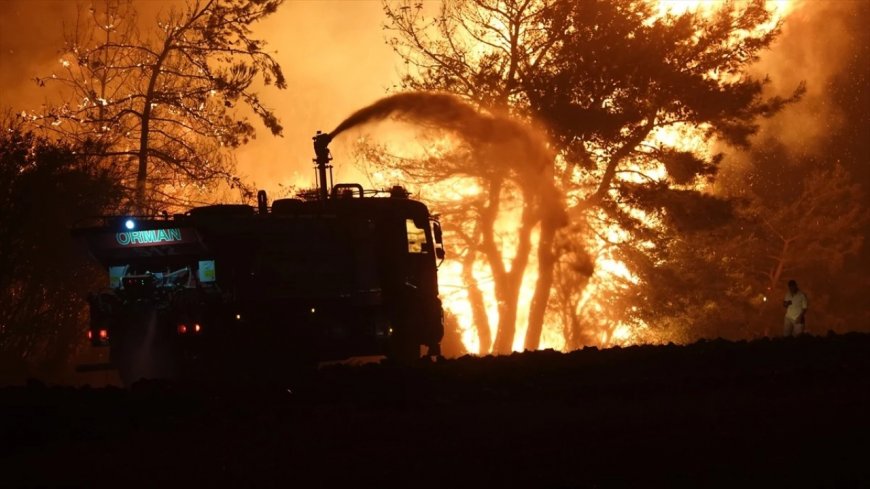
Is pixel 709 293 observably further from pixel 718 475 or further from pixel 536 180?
pixel 718 475

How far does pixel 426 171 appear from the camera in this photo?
38344 millimetres

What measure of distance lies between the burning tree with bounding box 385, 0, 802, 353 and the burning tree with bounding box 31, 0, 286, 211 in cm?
737

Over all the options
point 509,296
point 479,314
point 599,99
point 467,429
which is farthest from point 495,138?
point 467,429

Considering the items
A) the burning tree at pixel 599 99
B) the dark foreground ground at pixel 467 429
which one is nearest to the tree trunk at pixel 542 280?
the burning tree at pixel 599 99

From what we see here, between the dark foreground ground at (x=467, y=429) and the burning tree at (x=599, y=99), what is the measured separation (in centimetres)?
1813

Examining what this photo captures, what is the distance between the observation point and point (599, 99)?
36.9 metres

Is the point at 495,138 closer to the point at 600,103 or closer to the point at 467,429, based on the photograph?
the point at 600,103

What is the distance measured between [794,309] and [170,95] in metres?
15.4

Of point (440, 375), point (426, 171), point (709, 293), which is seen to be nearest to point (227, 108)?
point (426, 171)

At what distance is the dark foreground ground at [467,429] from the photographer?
32.4ft

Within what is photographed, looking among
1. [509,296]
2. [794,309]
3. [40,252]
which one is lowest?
[794,309]

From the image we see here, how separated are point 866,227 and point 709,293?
556 inches

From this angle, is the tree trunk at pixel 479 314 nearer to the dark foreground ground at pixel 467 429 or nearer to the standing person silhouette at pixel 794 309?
the standing person silhouette at pixel 794 309

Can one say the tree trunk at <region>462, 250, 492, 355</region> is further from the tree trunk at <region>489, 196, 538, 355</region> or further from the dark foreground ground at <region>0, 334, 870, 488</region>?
the dark foreground ground at <region>0, 334, 870, 488</region>
